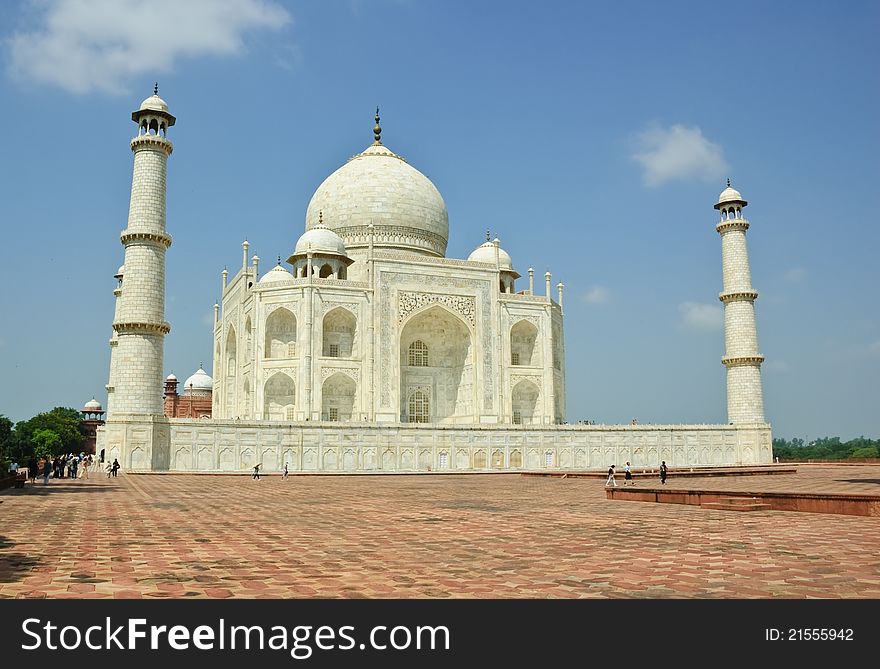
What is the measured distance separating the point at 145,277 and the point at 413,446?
10.3 meters

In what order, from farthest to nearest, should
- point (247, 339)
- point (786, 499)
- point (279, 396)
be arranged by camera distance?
1. point (247, 339)
2. point (279, 396)
3. point (786, 499)

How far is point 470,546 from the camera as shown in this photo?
21.9 feet

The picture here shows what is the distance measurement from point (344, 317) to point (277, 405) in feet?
14.9

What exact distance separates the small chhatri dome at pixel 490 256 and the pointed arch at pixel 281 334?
9.72 metres

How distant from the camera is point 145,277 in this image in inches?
963

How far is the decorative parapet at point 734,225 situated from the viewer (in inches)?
1340

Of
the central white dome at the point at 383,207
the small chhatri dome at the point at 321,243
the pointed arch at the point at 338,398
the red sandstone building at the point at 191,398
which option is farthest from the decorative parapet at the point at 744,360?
the red sandstone building at the point at 191,398

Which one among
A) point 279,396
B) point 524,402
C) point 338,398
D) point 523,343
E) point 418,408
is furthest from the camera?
point 523,343

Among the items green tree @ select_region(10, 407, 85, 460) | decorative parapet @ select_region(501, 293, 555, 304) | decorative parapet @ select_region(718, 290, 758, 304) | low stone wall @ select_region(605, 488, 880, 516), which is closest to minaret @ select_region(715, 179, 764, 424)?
decorative parapet @ select_region(718, 290, 758, 304)

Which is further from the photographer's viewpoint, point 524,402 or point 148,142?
point 524,402

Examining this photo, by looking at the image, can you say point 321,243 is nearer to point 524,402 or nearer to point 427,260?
point 427,260

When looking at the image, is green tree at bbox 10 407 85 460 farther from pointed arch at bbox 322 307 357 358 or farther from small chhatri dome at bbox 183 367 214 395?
pointed arch at bbox 322 307 357 358

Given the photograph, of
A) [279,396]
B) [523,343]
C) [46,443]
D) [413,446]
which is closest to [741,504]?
[413,446]

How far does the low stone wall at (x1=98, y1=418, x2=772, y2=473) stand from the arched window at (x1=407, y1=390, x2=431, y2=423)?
20.6 feet
